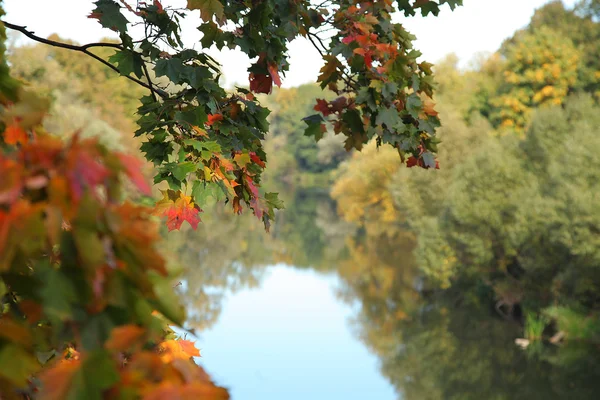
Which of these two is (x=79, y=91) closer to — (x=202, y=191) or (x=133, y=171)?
(x=202, y=191)

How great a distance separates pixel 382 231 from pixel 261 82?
107 feet

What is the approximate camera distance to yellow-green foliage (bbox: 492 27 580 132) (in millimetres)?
35031

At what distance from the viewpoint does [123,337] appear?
0.96 metres

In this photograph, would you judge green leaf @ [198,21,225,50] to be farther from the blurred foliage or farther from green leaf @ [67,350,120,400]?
the blurred foliage

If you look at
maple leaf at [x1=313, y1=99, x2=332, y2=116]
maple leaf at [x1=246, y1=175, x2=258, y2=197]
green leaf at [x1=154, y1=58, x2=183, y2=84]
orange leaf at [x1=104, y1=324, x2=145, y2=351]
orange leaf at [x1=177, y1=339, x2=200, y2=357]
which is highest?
maple leaf at [x1=313, y1=99, x2=332, y2=116]

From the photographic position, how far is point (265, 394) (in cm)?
1697

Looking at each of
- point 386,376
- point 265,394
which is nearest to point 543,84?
point 386,376

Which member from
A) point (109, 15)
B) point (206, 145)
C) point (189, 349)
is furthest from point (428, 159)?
point (189, 349)

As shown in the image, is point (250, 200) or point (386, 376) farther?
point (386, 376)

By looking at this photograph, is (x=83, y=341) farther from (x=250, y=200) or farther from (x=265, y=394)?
(x=265, y=394)

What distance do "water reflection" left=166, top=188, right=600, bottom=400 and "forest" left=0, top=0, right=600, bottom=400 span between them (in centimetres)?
8

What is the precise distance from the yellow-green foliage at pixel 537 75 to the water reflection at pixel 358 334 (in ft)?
30.2

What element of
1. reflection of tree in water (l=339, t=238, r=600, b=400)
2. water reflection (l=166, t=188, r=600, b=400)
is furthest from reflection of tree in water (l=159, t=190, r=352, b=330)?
reflection of tree in water (l=339, t=238, r=600, b=400)

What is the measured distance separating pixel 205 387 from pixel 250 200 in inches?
100
